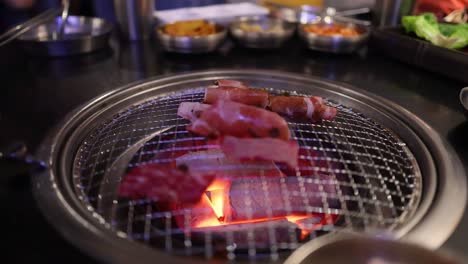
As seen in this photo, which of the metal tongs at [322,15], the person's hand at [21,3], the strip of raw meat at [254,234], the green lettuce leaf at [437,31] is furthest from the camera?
the person's hand at [21,3]

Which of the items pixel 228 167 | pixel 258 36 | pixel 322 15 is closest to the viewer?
pixel 228 167

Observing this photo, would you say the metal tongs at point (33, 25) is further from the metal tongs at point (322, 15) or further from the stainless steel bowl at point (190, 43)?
the metal tongs at point (322, 15)

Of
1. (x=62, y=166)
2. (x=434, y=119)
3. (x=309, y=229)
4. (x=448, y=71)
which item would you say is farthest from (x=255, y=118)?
(x=448, y=71)

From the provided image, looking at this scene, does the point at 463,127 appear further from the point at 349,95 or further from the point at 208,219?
the point at 208,219

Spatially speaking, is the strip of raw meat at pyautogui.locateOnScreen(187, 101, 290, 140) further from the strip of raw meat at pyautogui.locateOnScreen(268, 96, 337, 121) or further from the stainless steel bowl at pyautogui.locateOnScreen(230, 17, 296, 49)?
the stainless steel bowl at pyautogui.locateOnScreen(230, 17, 296, 49)

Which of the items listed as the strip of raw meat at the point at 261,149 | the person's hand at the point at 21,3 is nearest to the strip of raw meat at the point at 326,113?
the strip of raw meat at the point at 261,149

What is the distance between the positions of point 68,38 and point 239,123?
5.33 feet

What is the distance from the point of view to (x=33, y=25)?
2158mm

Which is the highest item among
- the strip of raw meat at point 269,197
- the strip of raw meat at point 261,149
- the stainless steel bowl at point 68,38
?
the stainless steel bowl at point 68,38

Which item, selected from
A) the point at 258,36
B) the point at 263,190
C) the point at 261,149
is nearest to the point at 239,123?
the point at 261,149

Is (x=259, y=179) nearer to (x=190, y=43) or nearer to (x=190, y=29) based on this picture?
(x=190, y=43)

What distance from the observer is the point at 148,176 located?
3.75ft

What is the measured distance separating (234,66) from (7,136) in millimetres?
1269

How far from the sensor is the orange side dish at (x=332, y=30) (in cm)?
247
